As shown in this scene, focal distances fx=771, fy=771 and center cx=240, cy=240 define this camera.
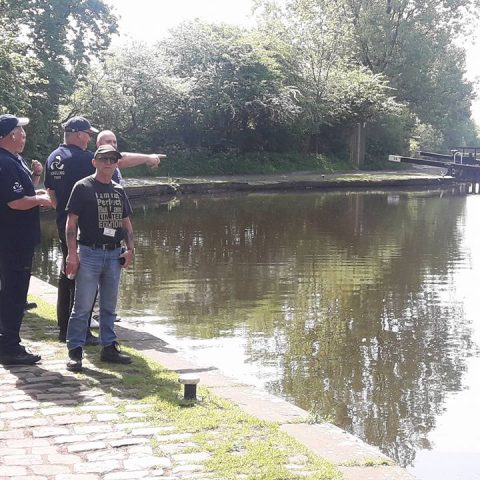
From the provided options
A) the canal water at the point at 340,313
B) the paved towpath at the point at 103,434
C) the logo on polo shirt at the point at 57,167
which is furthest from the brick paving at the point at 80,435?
the logo on polo shirt at the point at 57,167

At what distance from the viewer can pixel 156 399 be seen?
5.14 metres

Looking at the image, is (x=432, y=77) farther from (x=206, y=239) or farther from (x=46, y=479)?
(x=46, y=479)

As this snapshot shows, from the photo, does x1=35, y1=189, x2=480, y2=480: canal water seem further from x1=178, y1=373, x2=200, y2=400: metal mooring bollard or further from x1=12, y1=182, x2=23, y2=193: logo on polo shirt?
x1=12, y1=182, x2=23, y2=193: logo on polo shirt

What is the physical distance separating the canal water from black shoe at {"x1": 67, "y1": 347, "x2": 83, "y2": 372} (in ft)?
5.25

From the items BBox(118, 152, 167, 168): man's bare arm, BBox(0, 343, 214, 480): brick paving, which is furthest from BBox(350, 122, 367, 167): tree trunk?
BBox(0, 343, 214, 480): brick paving

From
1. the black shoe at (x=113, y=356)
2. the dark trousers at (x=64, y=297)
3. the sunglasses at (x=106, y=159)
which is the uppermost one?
the sunglasses at (x=106, y=159)

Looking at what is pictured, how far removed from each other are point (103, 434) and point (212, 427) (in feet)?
2.11

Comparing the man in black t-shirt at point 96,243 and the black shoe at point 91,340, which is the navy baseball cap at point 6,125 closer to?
the man in black t-shirt at point 96,243

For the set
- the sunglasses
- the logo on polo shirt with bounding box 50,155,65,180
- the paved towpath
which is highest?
the sunglasses

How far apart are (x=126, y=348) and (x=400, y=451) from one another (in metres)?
2.59

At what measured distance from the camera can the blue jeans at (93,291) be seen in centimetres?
593

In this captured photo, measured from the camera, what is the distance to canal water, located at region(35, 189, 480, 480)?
→ 594cm

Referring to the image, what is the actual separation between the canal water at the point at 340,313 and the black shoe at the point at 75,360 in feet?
5.25

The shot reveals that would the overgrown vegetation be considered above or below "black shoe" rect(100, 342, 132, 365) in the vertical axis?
above
